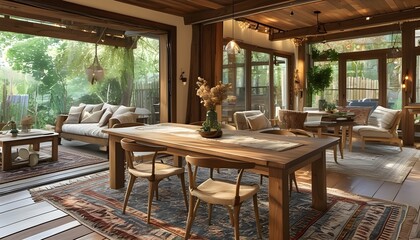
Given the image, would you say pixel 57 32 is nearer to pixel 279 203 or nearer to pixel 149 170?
pixel 149 170

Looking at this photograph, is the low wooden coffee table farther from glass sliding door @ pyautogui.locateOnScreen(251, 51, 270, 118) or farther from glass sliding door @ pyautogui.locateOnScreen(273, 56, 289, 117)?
glass sliding door @ pyautogui.locateOnScreen(273, 56, 289, 117)

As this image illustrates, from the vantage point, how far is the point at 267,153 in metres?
2.22

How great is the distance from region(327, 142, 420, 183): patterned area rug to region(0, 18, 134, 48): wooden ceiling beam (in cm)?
605

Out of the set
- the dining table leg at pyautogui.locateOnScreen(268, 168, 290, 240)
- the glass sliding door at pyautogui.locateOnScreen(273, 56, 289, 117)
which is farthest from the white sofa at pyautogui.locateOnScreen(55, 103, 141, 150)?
the glass sliding door at pyautogui.locateOnScreen(273, 56, 289, 117)

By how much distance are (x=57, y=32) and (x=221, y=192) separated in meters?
6.52

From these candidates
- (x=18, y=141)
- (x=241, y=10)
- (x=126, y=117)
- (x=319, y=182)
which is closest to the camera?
(x=319, y=182)

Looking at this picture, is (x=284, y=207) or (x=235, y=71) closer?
(x=284, y=207)

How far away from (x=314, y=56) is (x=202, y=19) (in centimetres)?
450

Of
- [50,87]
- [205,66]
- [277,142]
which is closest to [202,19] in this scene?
[205,66]

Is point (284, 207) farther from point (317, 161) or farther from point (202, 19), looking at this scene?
point (202, 19)

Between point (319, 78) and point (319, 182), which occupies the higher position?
point (319, 78)

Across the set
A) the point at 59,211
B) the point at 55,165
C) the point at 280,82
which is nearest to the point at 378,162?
the point at 280,82

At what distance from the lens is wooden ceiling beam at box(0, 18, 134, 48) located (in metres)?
6.22

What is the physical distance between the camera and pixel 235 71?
7.02 metres
